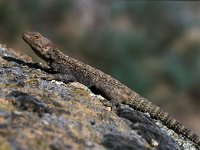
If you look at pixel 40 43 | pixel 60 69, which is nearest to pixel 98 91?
pixel 60 69

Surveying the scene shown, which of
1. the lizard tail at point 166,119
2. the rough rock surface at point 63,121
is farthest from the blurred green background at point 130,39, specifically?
the rough rock surface at point 63,121

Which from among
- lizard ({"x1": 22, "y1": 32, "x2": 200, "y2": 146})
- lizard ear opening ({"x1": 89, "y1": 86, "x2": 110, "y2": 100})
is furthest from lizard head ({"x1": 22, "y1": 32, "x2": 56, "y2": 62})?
lizard ear opening ({"x1": 89, "y1": 86, "x2": 110, "y2": 100})

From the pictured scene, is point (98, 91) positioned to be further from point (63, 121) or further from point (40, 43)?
point (63, 121)

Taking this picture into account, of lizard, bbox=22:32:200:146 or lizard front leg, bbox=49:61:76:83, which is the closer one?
lizard, bbox=22:32:200:146

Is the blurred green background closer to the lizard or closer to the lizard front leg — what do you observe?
the lizard

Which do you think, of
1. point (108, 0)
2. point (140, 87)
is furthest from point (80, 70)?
point (108, 0)

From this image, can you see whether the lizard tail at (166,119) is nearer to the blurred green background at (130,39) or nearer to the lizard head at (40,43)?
the lizard head at (40,43)
